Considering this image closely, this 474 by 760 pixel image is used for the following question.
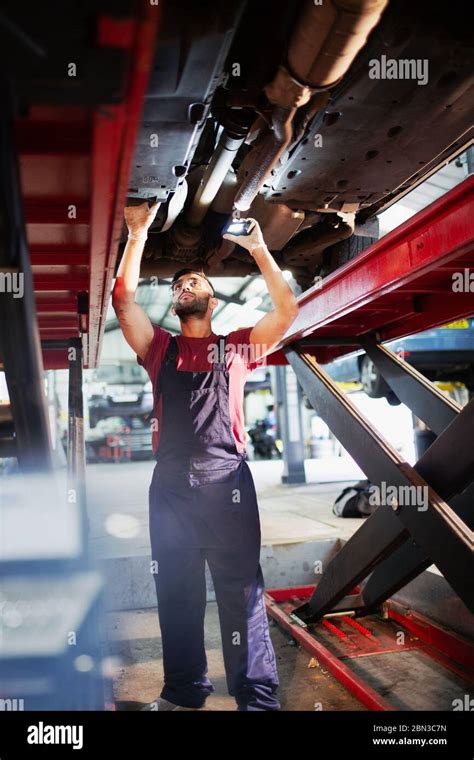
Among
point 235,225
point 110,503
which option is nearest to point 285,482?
point 110,503

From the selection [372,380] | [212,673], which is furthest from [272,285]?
[372,380]

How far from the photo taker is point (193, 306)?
2.46m

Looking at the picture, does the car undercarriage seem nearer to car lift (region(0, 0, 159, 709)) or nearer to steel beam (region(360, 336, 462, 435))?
car lift (region(0, 0, 159, 709))

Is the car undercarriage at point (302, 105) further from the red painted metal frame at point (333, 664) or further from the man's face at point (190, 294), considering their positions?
the red painted metal frame at point (333, 664)

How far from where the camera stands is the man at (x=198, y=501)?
2.26 meters

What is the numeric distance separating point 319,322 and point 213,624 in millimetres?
2398

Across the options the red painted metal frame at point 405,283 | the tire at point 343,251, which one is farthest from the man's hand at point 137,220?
the tire at point 343,251

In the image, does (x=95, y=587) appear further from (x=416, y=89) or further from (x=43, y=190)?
(x=416, y=89)

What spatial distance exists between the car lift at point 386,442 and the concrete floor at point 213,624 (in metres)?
0.14

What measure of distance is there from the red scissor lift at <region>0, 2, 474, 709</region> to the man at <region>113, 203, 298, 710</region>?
1.09 ft

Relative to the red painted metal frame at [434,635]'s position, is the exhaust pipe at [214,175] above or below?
above

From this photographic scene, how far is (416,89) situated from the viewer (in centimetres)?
207

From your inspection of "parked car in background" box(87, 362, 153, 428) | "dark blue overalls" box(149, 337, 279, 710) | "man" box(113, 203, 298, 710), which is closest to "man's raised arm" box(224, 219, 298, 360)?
"man" box(113, 203, 298, 710)

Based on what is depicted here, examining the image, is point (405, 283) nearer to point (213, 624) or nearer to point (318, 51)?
point (318, 51)
